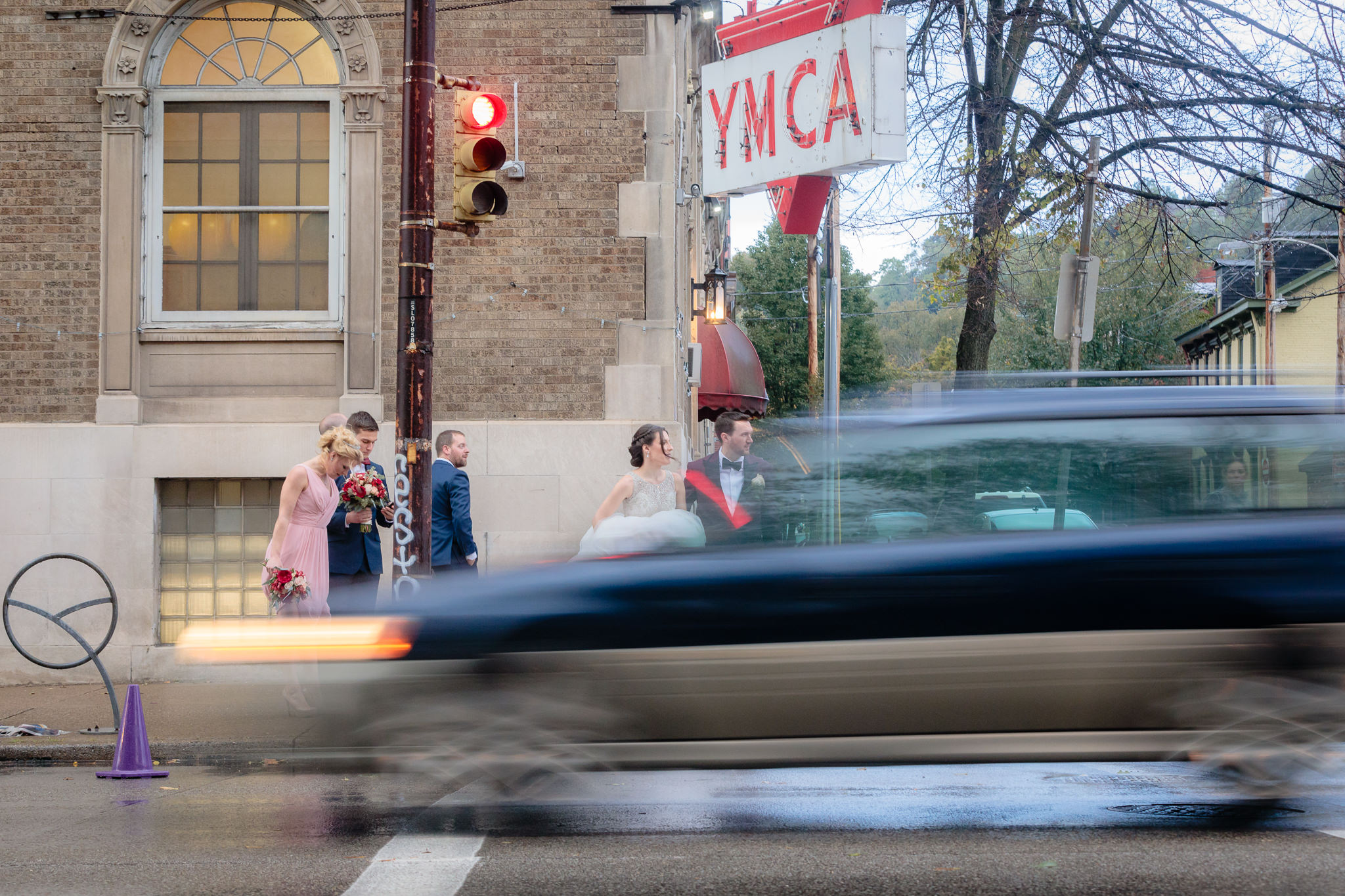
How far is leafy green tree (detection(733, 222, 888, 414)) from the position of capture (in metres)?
58.8

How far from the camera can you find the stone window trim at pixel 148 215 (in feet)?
34.7

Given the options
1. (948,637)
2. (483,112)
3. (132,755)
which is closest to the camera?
(948,637)

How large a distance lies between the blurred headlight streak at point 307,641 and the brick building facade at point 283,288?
15.2 ft

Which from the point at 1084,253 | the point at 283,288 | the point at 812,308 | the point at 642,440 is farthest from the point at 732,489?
the point at 812,308

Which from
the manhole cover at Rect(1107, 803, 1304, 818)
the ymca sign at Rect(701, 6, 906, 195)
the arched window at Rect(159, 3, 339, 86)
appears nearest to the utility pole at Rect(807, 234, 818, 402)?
the ymca sign at Rect(701, 6, 906, 195)

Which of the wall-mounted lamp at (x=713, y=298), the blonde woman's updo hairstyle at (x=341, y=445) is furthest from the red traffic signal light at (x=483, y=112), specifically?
the wall-mounted lamp at (x=713, y=298)

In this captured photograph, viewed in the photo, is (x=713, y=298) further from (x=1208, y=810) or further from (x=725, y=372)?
(x=1208, y=810)

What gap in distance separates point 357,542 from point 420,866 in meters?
4.06

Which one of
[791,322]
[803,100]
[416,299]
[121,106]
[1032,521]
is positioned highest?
[791,322]

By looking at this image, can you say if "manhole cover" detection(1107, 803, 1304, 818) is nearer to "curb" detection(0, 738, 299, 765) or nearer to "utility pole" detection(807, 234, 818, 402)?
"curb" detection(0, 738, 299, 765)

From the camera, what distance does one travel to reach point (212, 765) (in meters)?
7.36

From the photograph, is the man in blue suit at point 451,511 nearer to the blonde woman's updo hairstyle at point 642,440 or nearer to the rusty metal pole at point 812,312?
the blonde woman's updo hairstyle at point 642,440

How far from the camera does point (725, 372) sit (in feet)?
65.1

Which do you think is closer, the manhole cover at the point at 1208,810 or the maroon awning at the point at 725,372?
the manhole cover at the point at 1208,810
